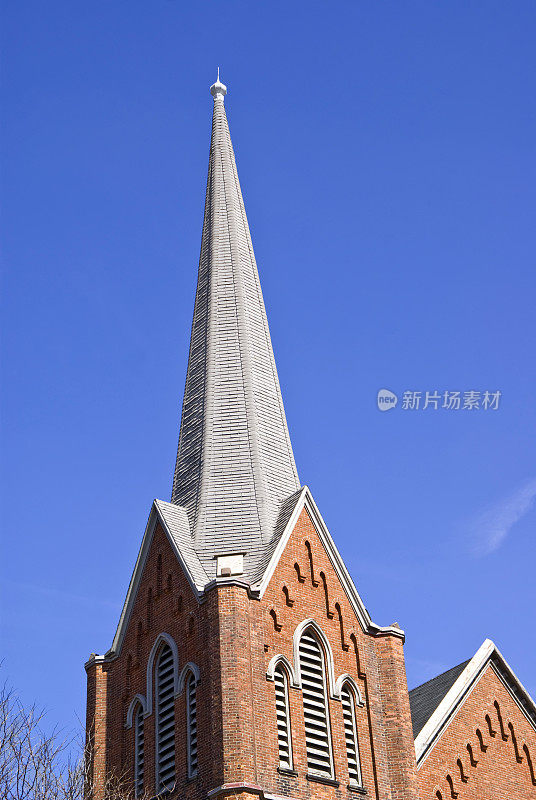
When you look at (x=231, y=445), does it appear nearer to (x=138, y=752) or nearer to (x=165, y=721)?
(x=165, y=721)

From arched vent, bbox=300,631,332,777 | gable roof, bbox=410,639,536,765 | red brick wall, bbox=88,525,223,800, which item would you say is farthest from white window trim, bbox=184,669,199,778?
gable roof, bbox=410,639,536,765

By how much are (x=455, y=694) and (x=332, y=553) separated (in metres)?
4.43

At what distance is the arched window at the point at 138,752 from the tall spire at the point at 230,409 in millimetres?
3939

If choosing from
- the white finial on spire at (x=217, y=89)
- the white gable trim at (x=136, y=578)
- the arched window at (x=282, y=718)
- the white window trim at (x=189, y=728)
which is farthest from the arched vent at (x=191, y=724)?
the white finial on spire at (x=217, y=89)

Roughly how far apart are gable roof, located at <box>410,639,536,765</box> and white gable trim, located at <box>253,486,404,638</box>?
2015mm

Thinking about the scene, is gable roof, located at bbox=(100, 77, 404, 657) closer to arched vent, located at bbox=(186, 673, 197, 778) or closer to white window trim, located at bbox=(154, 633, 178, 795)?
white window trim, located at bbox=(154, 633, 178, 795)

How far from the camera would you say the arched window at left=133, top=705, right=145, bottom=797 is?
29.0m

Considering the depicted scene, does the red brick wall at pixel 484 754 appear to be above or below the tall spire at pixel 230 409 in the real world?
below

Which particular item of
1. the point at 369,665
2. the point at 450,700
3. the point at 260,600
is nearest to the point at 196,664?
the point at 260,600

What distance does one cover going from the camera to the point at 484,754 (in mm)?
31625

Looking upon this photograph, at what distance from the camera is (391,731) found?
2967cm

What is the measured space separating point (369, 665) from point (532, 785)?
5.36 metres

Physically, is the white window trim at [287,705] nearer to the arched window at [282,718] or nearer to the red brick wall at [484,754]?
the arched window at [282,718]

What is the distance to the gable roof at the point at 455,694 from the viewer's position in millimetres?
30984
